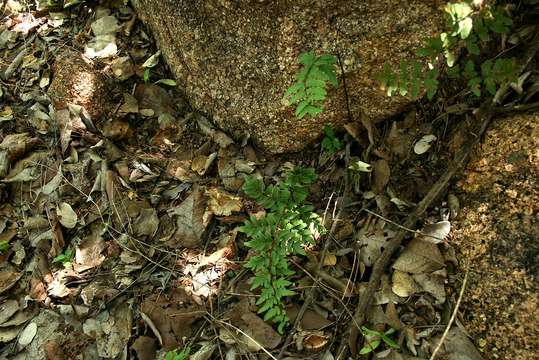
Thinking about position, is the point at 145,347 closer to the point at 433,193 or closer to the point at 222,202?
the point at 222,202

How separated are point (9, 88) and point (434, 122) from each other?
3.02m

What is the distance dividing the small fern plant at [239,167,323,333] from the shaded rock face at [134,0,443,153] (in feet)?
1.54

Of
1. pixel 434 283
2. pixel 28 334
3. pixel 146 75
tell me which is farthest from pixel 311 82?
pixel 28 334

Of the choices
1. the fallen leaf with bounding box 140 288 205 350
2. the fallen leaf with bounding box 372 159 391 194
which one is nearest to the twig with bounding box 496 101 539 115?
the fallen leaf with bounding box 372 159 391 194

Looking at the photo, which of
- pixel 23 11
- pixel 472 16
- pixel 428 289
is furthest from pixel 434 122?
pixel 23 11

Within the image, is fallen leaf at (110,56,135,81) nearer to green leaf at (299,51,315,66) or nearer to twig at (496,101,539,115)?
green leaf at (299,51,315,66)

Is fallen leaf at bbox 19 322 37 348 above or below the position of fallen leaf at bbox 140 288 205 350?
below

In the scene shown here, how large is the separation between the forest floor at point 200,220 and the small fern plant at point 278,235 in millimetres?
140

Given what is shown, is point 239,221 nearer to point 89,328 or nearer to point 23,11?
point 89,328

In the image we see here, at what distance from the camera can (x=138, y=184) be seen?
2.96 metres

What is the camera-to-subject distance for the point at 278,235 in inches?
88.4

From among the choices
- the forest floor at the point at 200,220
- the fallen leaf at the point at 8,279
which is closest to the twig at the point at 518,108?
the forest floor at the point at 200,220

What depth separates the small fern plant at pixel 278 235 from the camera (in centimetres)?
220

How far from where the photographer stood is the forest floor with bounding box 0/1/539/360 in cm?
210
